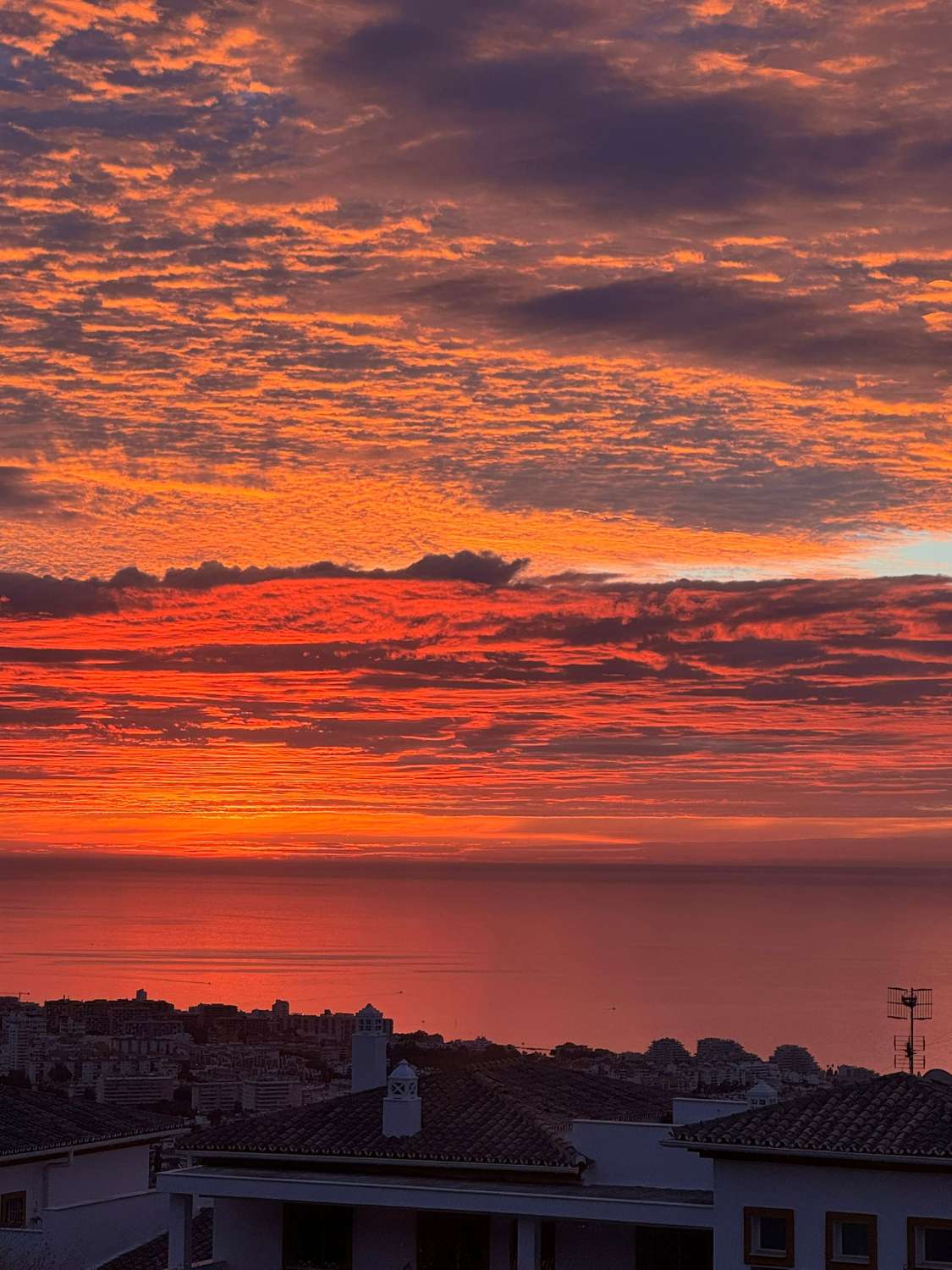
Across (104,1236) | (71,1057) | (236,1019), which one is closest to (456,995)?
(236,1019)

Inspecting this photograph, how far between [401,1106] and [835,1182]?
685cm

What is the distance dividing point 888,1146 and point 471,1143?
636 centimetres

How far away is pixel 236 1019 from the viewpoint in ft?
457

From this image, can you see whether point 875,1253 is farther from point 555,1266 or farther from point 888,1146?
point 555,1266

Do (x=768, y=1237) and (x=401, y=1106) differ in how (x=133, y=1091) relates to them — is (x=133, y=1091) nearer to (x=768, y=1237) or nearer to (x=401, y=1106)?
(x=401, y=1106)

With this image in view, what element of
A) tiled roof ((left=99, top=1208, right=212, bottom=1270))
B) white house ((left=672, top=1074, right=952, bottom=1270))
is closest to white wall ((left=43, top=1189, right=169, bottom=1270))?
tiled roof ((left=99, top=1208, right=212, bottom=1270))

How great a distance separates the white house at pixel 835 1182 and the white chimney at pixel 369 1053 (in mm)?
8530

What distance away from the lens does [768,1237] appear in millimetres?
25844

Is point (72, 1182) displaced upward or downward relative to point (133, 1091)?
downward

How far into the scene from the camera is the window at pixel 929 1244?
81.4 ft

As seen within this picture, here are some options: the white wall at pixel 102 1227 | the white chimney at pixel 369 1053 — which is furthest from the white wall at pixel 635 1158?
the white wall at pixel 102 1227

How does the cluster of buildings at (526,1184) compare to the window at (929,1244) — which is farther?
the cluster of buildings at (526,1184)

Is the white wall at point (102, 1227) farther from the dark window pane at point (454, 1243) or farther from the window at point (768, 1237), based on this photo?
the window at point (768, 1237)

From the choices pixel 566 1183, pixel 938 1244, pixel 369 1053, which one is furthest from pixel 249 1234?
pixel 938 1244
